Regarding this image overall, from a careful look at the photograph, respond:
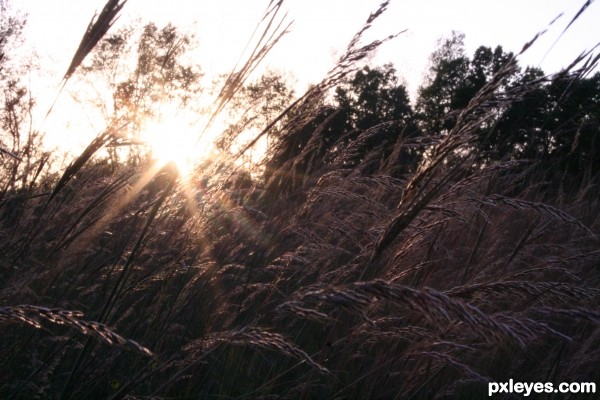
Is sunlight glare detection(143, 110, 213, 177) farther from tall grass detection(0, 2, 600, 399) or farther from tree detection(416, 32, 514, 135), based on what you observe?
tree detection(416, 32, 514, 135)

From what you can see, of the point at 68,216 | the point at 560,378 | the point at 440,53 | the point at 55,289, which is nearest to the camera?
the point at 560,378

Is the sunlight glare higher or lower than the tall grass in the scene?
higher

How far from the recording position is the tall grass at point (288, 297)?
136 centimetres

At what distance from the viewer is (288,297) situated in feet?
7.63

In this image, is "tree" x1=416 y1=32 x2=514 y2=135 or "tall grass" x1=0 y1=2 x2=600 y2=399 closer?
"tall grass" x1=0 y1=2 x2=600 y2=399

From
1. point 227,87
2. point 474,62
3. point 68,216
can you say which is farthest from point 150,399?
point 474,62

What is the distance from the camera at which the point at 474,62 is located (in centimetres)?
3712

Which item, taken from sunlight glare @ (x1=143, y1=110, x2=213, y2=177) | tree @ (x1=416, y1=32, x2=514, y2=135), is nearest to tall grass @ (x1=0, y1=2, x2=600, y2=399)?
sunlight glare @ (x1=143, y1=110, x2=213, y2=177)

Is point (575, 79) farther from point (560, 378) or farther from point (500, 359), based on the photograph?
point (500, 359)

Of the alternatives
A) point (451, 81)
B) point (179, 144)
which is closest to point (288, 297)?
point (179, 144)

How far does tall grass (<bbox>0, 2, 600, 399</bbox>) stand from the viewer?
1357mm

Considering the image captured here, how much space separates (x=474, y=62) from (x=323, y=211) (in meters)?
36.0

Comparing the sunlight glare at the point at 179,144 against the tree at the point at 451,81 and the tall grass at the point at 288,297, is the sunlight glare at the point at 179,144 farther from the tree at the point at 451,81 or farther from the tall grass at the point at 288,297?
the tree at the point at 451,81

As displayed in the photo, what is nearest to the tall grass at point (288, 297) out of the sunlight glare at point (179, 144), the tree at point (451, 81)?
the sunlight glare at point (179, 144)
